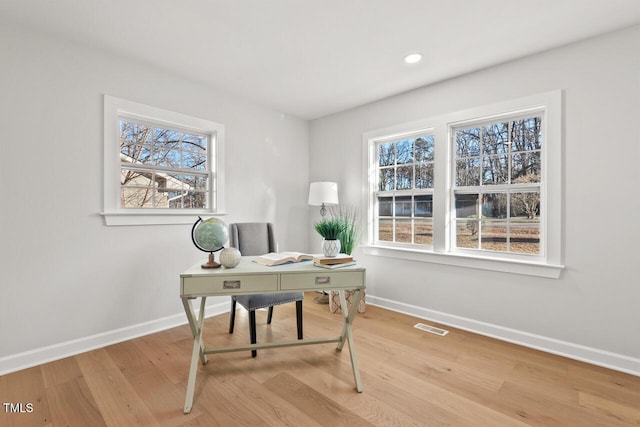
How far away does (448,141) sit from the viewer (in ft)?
9.87

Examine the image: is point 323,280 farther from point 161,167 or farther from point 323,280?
point 161,167

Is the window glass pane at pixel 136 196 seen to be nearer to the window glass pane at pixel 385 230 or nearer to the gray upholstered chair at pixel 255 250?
the gray upholstered chair at pixel 255 250

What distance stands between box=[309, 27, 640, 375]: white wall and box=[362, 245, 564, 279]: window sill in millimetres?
59

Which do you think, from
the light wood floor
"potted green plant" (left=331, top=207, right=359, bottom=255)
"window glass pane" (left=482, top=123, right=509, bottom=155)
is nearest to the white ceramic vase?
the light wood floor

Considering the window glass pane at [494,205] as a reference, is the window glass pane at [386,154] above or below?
above

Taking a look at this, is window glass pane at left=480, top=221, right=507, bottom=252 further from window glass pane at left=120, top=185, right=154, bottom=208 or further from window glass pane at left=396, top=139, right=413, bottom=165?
window glass pane at left=120, top=185, right=154, bottom=208

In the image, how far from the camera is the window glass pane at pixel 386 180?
356 cm

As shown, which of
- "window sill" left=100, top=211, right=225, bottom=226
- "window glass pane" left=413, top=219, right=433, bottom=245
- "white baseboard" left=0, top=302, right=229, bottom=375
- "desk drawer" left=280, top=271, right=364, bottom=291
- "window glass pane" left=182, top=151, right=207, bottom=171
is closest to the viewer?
"desk drawer" left=280, top=271, right=364, bottom=291

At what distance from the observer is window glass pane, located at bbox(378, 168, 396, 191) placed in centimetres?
356

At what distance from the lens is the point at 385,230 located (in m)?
3.61

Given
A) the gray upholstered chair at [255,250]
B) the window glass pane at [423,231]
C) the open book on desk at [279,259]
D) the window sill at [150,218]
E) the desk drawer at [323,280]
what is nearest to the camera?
the desk drawer at [323,280]

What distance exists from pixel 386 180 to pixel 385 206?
0.32 metres

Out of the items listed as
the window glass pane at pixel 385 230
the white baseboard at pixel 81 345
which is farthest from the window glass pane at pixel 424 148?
the white baseboard at pixel 81 345

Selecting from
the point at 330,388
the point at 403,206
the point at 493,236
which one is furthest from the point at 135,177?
the point at 493,236
